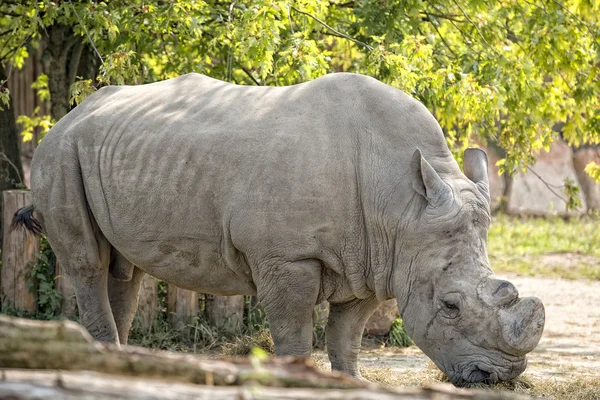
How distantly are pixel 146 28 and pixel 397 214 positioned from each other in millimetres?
3437

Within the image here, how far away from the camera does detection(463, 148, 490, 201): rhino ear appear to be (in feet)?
19.9

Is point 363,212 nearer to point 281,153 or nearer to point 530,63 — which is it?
point 281,153

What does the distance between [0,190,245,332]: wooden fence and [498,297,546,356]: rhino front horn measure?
3.71 m

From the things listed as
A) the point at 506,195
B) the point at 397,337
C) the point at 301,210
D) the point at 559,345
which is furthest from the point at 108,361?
the point at 506,195

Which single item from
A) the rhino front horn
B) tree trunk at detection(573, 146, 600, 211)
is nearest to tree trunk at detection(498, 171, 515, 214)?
tree trunk at detection(573, 146, 600, 211)

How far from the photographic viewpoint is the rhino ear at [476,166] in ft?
19.9

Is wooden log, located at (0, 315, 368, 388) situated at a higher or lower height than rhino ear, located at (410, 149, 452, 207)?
lower

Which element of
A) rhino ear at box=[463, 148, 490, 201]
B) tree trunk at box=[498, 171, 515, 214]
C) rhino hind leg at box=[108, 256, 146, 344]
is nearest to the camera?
rhino ear at box=[463, 148, 490, 201]

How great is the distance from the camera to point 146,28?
325 inches

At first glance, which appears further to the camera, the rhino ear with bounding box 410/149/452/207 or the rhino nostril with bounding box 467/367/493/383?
the rhino ear with bounding box 410/149/452/207

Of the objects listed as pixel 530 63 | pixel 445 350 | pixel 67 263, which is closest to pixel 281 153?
pixel 445 350

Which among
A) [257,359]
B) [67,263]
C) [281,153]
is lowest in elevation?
[67,263]

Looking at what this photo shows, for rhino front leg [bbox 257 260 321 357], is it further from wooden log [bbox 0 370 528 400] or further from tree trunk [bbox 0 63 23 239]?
tree trunk [bbox 0 63 23 239]

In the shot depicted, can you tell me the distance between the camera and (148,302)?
8.65m
